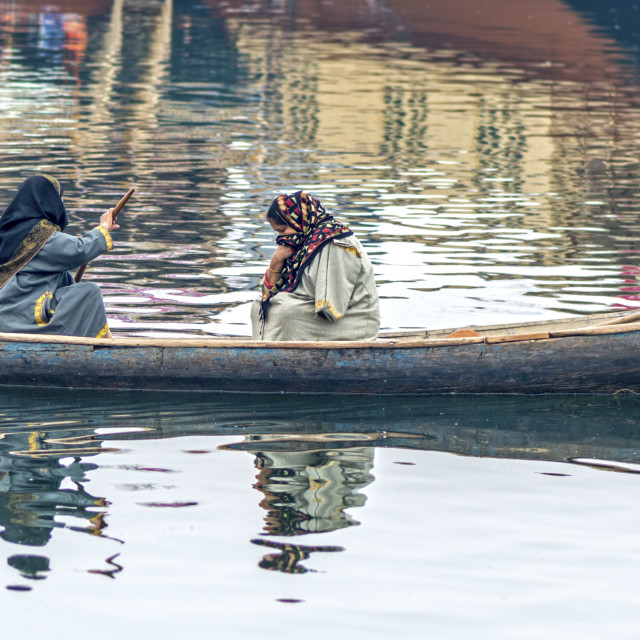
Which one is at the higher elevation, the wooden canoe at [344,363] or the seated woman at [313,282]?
the seated woman at [313,282]

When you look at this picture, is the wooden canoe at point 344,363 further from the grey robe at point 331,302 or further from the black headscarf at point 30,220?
the black headscarf at point 30,220

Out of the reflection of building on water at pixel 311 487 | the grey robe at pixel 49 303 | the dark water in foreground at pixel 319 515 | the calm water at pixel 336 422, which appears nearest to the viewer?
the dark water in foreground at pixel 319 515

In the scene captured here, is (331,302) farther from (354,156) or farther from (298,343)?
(354,156)

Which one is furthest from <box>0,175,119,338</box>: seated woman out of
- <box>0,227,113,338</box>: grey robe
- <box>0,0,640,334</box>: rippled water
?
<box>0,0,640,334</box>: rippled water

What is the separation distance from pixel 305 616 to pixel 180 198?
961cm

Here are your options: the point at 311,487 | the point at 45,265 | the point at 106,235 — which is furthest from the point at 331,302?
the point at 45,265

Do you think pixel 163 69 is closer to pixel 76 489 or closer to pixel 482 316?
pixel 482 316

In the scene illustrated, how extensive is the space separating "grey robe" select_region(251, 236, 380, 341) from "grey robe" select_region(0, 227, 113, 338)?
3.18ft

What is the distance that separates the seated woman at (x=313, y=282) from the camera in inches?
259

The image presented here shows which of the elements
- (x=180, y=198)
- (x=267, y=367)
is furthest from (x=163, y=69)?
(x=267, y=367)

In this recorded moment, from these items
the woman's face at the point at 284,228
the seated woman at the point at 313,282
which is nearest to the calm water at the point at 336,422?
the seated woman at the point at 313,282

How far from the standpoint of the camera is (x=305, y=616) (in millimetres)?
4137

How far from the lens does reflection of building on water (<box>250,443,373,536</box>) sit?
4.91 metres

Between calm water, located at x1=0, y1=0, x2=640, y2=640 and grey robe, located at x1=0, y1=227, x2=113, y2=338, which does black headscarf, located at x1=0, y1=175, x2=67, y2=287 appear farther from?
calm water, located at x1=0, y1=0, x2=640, y2=640
